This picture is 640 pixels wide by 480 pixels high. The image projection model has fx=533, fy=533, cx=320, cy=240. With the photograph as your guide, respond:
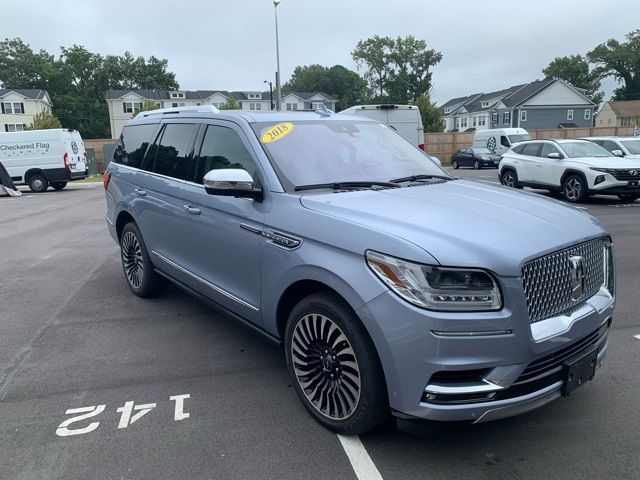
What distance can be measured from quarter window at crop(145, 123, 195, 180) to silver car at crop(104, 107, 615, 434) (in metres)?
0.11

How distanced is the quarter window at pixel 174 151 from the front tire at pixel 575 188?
36.2 feet

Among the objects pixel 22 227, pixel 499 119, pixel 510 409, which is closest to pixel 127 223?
pixel 510 409

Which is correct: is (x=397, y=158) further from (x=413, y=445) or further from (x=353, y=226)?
(x=413, y=445)

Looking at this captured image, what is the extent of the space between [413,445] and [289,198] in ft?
5.34

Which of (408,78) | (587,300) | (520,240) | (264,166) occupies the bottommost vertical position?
(587,300)

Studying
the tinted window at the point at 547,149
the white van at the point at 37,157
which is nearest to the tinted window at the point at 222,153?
the tinted window at the point at 547,149

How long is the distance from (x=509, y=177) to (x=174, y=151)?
1308 centimetres

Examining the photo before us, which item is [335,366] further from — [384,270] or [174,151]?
[174,151]

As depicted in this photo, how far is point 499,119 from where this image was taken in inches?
2751

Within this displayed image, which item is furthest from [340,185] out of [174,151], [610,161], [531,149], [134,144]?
[531,149]

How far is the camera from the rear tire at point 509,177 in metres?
15.5

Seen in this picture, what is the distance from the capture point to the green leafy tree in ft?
265

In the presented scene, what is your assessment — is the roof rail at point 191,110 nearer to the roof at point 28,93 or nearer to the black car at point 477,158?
the black car at point 477,158

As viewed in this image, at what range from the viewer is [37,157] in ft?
73.7
